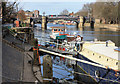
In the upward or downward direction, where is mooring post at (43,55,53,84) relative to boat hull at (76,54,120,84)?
upward

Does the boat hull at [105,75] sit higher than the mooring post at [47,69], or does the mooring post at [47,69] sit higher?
the mooring post at [47,69]

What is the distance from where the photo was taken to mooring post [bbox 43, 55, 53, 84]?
24.2ft

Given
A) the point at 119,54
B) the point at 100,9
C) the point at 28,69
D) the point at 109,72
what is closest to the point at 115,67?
the point at 109,72

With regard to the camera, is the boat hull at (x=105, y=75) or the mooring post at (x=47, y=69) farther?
the boat hull at (x=105, y=75)

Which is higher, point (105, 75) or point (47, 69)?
point (47, 69)

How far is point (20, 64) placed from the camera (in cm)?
1332

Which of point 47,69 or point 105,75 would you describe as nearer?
point 47,69

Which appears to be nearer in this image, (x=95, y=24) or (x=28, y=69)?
(x=28, y=69)

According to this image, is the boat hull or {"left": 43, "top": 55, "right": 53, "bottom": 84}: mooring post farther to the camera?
the boat hull

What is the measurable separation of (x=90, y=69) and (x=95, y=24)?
7951 centimetres

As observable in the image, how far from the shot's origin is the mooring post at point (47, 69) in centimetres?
739

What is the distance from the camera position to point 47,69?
7562mm

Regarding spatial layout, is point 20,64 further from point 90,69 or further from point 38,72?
point 90,69

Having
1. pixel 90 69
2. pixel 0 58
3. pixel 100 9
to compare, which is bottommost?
pixel 90 69
